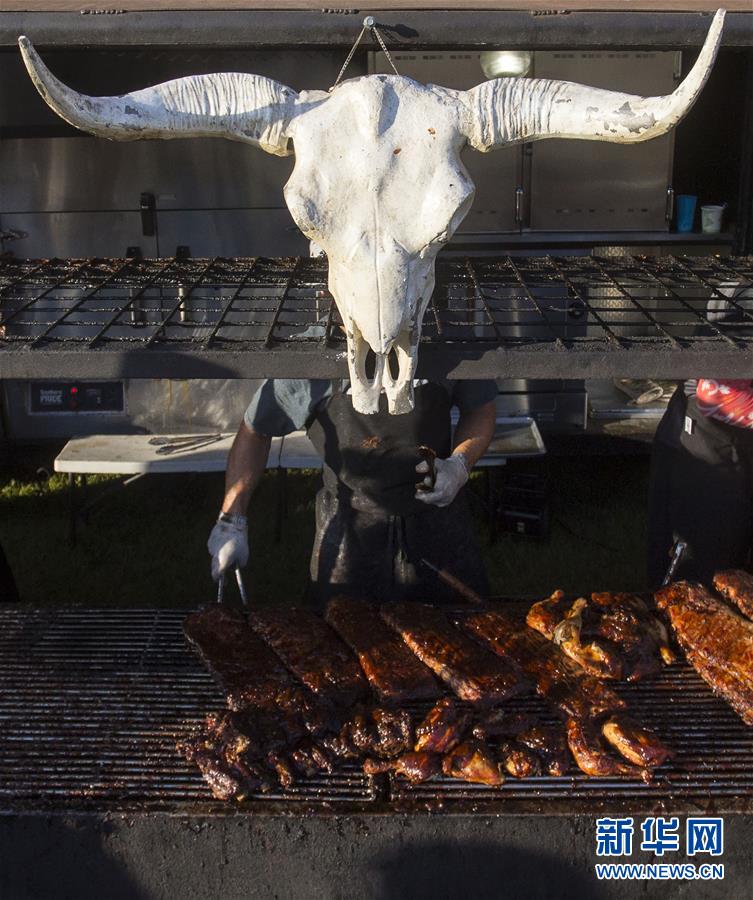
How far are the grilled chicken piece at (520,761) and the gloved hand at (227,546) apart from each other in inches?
66.5

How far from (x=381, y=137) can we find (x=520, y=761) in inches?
89.8

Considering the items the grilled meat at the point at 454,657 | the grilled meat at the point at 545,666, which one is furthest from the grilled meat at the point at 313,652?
the grilled meat at the point at 545,666

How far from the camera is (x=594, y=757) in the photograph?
3314 millimetres

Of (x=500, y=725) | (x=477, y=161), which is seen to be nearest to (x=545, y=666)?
(x=500, y=725)

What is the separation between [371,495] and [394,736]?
145 centimetres

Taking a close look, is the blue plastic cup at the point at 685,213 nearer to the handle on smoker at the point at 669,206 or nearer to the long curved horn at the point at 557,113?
the handle on smoker at the point at 669,206

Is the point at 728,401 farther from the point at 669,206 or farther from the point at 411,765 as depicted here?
the point at 669,206

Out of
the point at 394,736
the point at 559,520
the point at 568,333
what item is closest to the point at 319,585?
the point at 394,736

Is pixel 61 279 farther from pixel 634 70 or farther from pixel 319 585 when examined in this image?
pixel 634 70

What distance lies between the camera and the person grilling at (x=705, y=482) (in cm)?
534

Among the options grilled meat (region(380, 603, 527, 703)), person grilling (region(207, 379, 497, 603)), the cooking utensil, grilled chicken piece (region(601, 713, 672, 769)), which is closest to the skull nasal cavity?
the cooking utensil

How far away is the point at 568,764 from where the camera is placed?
3.37 m

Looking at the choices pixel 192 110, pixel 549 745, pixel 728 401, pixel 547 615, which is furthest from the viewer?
pixel 728 401

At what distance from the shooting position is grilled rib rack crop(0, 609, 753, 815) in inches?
127
